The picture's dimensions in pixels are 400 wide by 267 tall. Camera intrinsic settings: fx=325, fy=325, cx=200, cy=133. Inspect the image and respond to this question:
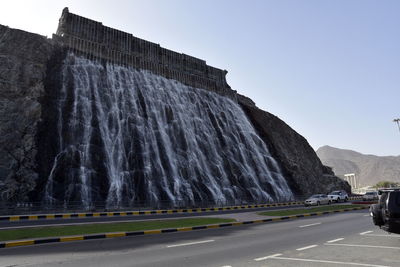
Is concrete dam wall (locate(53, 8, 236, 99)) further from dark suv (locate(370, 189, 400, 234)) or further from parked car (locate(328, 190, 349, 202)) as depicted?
dark suv (locate(370, 189, 400, 234))

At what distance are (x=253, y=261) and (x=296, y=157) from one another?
57577 mm

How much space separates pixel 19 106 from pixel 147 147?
14.8 m

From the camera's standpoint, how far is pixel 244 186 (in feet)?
151

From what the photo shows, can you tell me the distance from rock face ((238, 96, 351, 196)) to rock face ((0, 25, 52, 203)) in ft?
130

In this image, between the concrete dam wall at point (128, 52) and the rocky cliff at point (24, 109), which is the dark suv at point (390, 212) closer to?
the rocky cliff at point (24, 109)

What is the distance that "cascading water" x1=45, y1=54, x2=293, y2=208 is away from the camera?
33.4 metres

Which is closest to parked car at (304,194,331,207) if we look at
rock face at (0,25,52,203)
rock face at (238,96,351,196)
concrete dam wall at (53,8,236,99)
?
rock face at (238,96,351,196)

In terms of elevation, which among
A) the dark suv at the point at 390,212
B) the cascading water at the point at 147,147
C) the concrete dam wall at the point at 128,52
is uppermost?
the concrete dam wall at the point at 128,52

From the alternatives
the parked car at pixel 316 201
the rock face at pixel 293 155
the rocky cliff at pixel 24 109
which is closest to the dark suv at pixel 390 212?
the rocky cliff at pixel 24 109

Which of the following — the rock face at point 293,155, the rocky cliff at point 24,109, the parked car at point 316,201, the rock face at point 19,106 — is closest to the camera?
the rock face at point 19,106

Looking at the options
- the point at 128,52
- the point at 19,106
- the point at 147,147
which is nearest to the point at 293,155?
the point at 147,147

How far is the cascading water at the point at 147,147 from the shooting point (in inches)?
1317

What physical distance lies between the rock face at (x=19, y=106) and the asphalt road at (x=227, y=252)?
1959 centimetres

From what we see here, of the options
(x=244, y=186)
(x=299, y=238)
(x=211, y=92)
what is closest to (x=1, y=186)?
(x=299, y=238)
